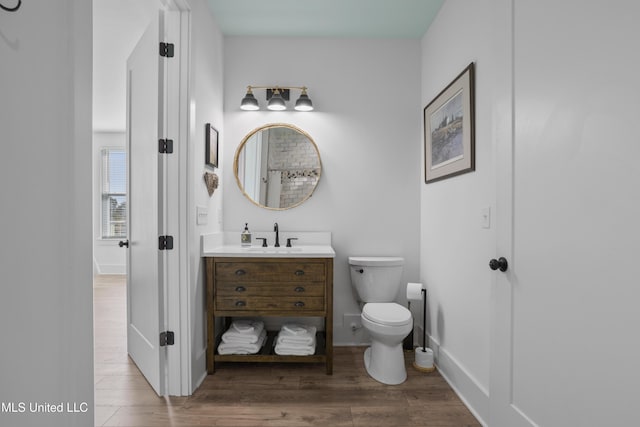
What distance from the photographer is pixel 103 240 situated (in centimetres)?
591

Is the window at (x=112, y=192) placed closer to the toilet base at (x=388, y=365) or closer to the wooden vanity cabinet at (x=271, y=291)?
the wooden vanity cabinet at (x=271, y=291)

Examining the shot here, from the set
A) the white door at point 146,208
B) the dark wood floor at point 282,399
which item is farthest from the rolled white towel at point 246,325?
the white door at point 146,208

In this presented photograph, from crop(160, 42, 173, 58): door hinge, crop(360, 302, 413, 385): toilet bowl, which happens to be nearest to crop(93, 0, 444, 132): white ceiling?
crop(160, 42, 173, 58): door hinge

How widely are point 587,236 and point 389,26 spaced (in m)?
2.29

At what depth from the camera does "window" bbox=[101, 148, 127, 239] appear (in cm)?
591

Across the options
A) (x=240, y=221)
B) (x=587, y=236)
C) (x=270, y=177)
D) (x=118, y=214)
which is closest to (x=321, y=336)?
(x=240, y=221)

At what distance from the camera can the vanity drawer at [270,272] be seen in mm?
2309

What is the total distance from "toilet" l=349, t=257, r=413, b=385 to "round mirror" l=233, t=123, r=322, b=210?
778mm

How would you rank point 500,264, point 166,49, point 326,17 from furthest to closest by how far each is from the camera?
A: point 326,17 < point 166,49 < point 500,264

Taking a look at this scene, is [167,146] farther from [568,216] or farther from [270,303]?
[568,216]

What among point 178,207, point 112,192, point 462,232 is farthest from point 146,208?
point 112,192

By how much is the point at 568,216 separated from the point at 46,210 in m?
1.56

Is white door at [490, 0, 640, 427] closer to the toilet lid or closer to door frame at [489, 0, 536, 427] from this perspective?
door frame at [489, 0, 536, 427]

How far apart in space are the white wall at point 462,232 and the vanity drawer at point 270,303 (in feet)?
2.96
